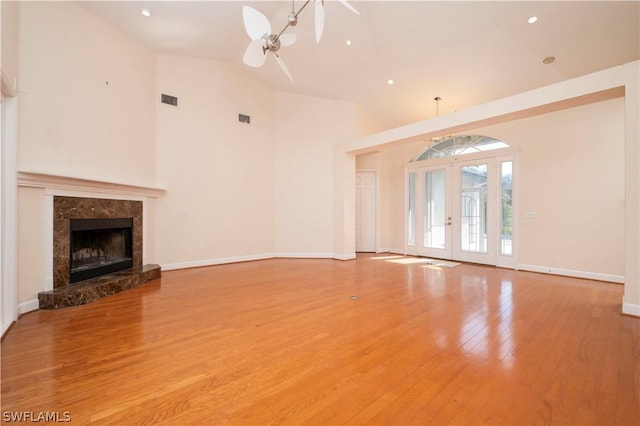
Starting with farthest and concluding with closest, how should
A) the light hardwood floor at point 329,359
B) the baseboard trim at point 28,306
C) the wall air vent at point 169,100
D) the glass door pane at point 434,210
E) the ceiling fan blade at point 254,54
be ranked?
the glass door pane at point 434,210, the wall air vent at point 169,100, the baseboard trim at point 28,306, the ceiling fan blade at point 254,54, the light hardwood floor at point 329,359

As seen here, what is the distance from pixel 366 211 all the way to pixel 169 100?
583cm

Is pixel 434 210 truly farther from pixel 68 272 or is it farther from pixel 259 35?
pixel 68 272

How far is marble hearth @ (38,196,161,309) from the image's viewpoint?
322cm

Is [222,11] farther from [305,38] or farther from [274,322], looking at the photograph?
[274,322]

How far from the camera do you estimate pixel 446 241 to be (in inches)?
274

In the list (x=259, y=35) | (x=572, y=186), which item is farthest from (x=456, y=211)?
(x=259, y=35)

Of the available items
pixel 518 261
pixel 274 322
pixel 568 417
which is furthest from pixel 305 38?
pixel 518 261

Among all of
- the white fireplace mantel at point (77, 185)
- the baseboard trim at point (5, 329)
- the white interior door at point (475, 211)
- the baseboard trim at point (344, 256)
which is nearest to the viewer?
the baseboard trim at point (5, 329)

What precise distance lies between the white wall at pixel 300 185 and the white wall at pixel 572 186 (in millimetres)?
4186

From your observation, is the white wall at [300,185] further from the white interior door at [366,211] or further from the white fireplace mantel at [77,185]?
the white fireplace mantel at [77,185]

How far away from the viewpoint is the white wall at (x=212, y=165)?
17.3ft

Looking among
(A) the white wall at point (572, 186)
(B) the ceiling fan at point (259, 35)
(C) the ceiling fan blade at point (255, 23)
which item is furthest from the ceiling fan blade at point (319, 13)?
(A) the white wall at point (572, 186)

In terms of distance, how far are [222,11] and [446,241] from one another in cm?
687

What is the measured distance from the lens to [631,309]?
3029mm
